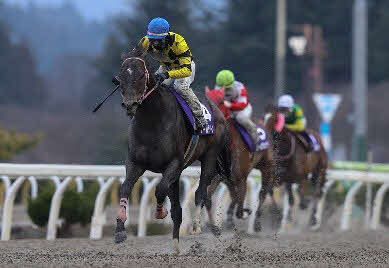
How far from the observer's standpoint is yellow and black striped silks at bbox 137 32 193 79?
8.32 metres

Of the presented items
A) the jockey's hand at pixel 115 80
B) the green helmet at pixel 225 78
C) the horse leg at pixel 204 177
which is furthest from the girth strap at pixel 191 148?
the green helmet at pixel 225 78

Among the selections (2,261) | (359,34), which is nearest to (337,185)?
(359,34)

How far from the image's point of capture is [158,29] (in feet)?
26.8

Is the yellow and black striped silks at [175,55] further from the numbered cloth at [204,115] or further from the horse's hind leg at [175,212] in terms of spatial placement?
the horse's hind leg at [175,212]

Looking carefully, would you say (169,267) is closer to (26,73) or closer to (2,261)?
(2,261)

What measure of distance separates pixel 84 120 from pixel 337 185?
23.7 m

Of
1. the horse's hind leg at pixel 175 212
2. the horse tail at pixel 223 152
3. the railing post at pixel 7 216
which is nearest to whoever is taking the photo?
the horse's hind leg at pixel 175 212

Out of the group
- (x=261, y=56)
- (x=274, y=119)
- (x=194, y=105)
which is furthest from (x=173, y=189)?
(x=261, y=56)

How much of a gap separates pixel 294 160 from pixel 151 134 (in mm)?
5789

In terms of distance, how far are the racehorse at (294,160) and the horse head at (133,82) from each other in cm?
460

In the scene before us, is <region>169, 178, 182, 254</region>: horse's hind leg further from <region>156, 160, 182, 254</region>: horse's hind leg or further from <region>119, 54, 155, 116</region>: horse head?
<region>119, 54, 155, 116</region>: horse head

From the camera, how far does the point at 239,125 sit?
11258mm

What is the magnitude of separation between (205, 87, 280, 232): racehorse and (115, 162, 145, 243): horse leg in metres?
2.18

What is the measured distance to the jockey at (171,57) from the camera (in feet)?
26.8
